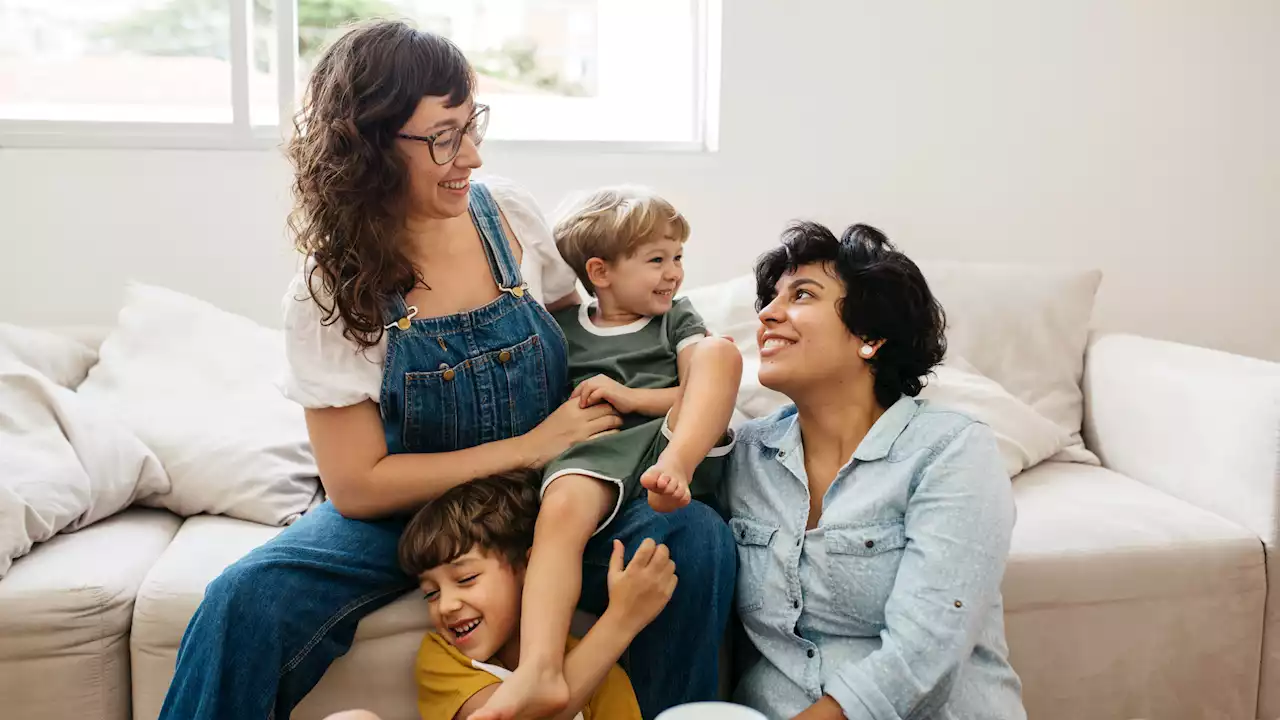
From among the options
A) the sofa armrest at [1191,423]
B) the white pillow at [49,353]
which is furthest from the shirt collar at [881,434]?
the white pillow at [49,353]

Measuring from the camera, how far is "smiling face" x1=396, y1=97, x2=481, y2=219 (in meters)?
1.52

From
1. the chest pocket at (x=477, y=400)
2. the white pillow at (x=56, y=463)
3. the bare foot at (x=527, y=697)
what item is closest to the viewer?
the bare foot at (x=527, y=697)

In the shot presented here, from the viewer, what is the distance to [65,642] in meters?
1.56

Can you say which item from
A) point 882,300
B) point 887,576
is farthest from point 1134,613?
point 882,300

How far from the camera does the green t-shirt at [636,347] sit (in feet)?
5.68

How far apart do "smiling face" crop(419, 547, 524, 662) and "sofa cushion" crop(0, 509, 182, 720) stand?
49 cm

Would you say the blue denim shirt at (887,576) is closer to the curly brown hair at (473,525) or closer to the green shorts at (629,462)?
the green shorts at (629,462)

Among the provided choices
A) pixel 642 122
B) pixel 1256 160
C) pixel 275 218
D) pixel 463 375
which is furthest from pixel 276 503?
pixel 1256 160

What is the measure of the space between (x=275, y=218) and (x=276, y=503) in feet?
2.97

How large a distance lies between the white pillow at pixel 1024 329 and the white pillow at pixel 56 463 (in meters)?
1.61

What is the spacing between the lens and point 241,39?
8.63 ft

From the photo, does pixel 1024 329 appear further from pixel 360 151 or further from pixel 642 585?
pixel 360 151

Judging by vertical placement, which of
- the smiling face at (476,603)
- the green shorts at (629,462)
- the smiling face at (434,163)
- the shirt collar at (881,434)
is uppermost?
the smiling face at (434,163)

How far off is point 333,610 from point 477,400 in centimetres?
36
